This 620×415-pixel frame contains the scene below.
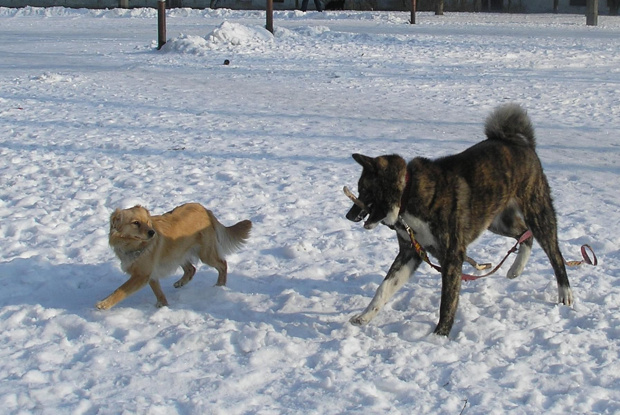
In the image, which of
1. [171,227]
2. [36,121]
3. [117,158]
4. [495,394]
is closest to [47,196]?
[117,158]

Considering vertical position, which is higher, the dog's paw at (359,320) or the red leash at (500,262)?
the red leash at (500,262)

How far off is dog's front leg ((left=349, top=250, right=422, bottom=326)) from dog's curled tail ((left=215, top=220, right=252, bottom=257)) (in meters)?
1.29

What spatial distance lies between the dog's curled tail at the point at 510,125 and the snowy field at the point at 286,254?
1080 millimetres

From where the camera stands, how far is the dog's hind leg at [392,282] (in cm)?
474

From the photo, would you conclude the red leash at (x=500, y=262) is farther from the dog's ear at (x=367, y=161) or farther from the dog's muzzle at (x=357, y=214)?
the dog's ear at (x=367, y=161)

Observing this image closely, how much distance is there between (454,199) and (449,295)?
0.60 meters

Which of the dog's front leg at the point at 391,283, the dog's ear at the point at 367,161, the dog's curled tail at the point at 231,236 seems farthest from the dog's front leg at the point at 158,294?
the dog's ear at the point at 367,161

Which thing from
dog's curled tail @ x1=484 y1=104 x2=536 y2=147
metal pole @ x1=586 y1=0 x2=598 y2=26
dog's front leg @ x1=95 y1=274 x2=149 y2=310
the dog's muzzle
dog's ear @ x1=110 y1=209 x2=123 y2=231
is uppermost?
metal pole @ x1=586 y1=0 x2=598 y2=26

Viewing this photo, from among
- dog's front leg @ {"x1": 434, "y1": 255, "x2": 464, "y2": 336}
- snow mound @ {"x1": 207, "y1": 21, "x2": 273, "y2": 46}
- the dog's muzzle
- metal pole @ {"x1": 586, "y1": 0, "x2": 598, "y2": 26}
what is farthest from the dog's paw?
metal pole @ {"x1": 586, "y1": 0, "x2": 598, "y2": 26}

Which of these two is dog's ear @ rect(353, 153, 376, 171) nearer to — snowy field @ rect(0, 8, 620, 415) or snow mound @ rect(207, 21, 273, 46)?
snowy field @ rect(0, 8, 620, 415)

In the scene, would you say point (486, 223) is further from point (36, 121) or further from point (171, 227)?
point (36, 121)

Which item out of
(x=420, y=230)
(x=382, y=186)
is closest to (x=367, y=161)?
(x=382, y=186)

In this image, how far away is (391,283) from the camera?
4805 millimetres

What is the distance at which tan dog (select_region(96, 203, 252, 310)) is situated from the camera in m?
4.91
